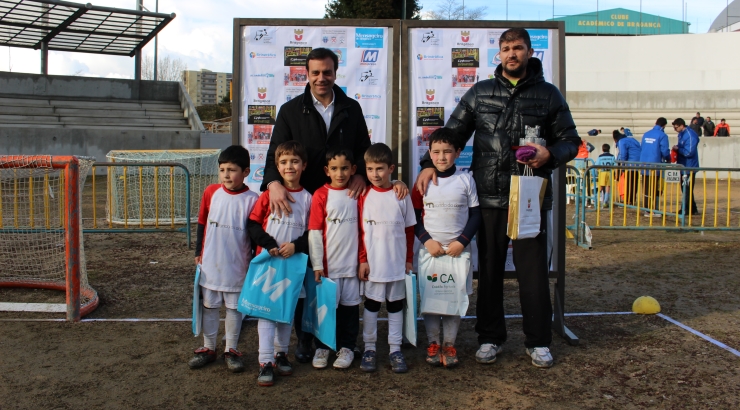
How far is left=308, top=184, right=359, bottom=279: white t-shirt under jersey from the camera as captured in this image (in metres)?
4.18

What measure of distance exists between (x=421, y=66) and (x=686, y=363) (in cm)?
288

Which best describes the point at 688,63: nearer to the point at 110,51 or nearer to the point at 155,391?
the point at 110,51

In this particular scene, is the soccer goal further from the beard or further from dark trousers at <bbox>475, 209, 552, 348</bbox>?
the beard

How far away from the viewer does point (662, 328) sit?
514 cm

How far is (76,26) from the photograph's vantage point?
974 inches

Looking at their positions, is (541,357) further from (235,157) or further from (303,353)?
(235,157)

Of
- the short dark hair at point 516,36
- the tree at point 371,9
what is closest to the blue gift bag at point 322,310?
the short dark hair at point 516,36

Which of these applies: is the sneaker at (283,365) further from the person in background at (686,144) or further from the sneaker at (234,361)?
the person in background at (686,144)

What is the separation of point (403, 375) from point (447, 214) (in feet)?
3.55

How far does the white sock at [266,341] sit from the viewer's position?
4.04 meters

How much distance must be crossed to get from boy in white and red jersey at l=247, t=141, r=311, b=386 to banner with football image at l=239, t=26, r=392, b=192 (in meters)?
1.09

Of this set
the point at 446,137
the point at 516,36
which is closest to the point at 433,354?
the point at 446,137

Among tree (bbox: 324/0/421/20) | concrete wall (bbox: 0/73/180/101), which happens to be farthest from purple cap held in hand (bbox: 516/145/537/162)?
tree (bbox: 324/0/421/20)

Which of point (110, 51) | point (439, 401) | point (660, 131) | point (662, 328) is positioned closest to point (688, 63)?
point (660, 131)
